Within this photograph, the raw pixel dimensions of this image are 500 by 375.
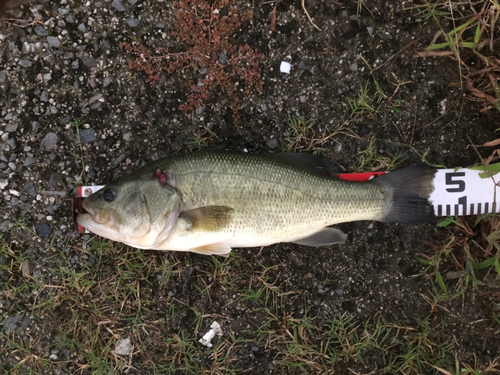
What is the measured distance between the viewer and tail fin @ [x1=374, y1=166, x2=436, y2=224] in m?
2.72

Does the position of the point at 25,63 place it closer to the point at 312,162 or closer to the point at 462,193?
the point at 312,162

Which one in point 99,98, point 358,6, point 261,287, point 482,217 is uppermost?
point 358,6

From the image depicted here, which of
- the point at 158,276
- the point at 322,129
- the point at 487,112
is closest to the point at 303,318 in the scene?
the point at 158,276

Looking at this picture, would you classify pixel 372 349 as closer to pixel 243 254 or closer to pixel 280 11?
pixel 243 254

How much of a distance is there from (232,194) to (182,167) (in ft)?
1.38

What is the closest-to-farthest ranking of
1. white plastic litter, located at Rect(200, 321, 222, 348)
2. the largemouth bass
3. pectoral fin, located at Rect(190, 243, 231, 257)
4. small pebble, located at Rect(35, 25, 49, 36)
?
the largemouth bass
pectoral fin, located at Rect(190, 243, 231, 257)
small pebble, located at Rect(35, 25, 49, 36)
white plastic litter, located at Rect(200, 321, 222, 348)

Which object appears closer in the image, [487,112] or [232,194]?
[232,194]

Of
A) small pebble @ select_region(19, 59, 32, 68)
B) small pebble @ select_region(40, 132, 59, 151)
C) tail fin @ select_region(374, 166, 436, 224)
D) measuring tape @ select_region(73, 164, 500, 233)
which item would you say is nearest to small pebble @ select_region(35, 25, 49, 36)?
small pebble @ select_region(19, 59, 32, 68)

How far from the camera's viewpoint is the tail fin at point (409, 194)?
2719 millimetres

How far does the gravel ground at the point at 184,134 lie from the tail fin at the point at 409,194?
1.25 feet

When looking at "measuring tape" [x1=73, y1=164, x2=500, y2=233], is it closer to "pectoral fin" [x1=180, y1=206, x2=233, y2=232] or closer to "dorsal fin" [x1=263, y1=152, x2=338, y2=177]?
"dorsal fin" [x1=263, y1=152, x2=338, y2=177]

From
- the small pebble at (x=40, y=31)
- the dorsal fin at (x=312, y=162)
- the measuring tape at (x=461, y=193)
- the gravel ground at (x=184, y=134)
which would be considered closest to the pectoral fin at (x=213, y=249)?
→ the gravel ground at (x=184, y=134)

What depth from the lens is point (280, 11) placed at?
9.87 ft

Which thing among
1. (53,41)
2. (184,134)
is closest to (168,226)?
(184,134)
